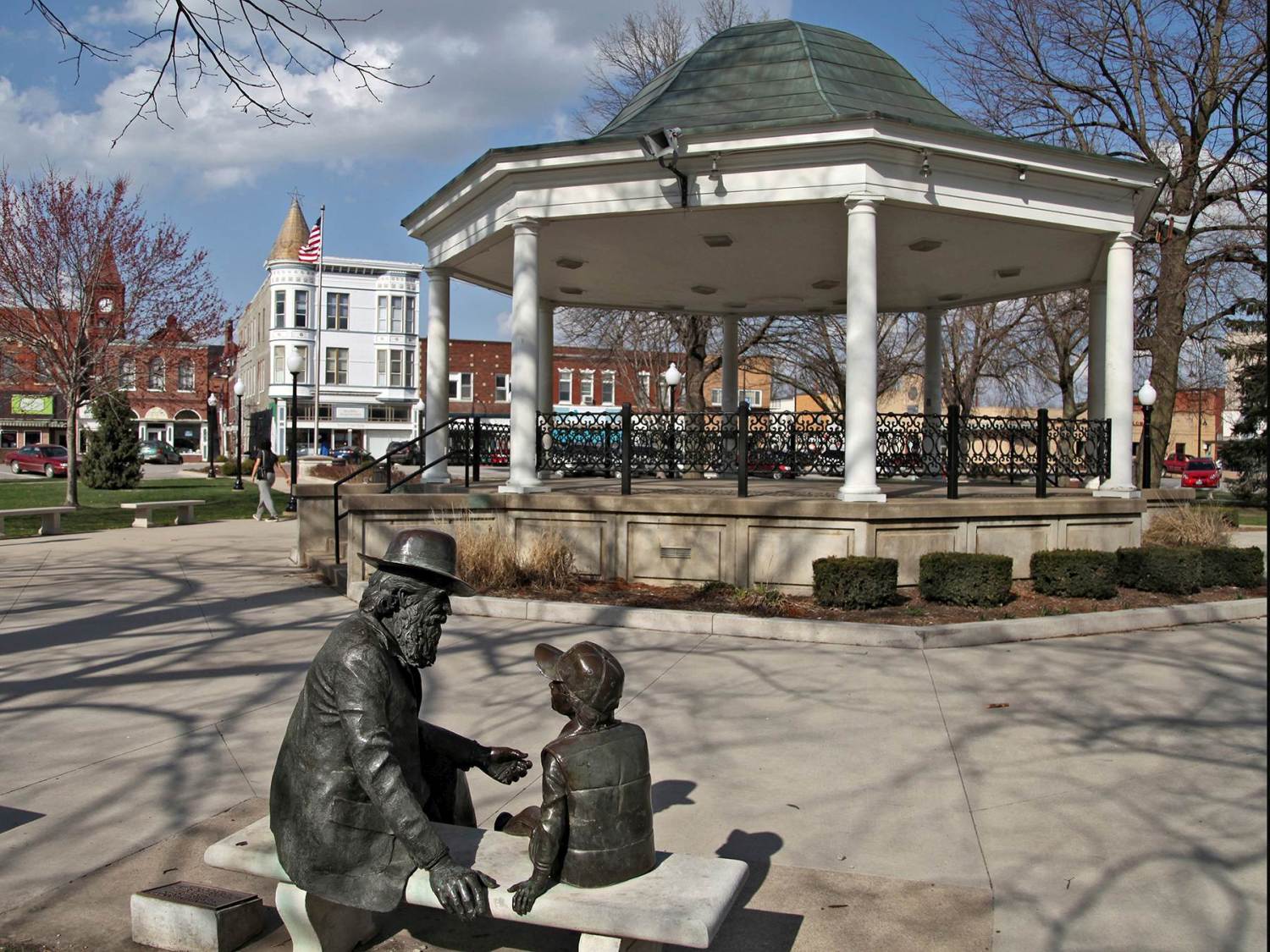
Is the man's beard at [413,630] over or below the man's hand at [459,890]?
over

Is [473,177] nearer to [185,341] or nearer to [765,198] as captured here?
[765,198]

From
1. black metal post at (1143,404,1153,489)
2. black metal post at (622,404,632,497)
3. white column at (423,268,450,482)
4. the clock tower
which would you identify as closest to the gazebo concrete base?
black metal post at (622,404,632,497)

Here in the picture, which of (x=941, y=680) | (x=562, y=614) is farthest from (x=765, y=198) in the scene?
(x=941, y=680)

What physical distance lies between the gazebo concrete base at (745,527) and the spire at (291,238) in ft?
194

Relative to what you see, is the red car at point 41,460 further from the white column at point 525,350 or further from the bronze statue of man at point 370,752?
the bronze statue of man at point 370,752

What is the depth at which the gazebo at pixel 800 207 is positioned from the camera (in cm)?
1110

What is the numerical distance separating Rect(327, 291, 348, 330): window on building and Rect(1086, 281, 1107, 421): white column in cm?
5859

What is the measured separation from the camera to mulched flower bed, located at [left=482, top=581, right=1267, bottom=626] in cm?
962

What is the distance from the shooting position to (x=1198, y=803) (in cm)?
493

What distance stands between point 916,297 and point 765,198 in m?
8.52

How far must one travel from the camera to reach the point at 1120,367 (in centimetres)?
1257

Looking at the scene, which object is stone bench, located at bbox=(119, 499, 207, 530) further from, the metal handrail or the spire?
the spire

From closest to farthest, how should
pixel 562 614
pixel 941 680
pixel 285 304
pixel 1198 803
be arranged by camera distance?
pixel 1198 803, pixel 941 680, pixel 562 614, pixel 285 304

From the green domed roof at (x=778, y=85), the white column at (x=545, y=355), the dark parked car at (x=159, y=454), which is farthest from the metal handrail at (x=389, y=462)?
the dark parked car at (x=159, y=454)
